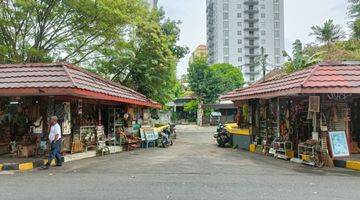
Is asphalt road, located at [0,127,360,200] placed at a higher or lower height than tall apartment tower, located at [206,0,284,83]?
lower

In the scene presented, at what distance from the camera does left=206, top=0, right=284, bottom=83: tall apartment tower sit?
114 m

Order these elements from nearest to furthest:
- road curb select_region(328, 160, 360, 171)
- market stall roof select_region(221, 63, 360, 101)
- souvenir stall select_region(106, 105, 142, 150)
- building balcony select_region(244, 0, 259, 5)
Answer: road curb select_region(328, 160, 360, 171)
market stall roof select_region(221, 63, 360, 101)
souvenir stall select_region(106, 105, 142, 150)
building balcony select_region(244, 0, 259, 5)

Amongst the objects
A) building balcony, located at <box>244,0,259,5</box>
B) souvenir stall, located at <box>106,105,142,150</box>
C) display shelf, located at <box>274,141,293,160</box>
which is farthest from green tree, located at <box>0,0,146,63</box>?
building balcony, located at <box>244,0,259,5</box>

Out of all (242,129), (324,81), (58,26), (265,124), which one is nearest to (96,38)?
(58,26)

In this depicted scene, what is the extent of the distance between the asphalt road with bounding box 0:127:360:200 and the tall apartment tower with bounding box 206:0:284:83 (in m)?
102

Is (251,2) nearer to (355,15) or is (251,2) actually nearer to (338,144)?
(355,15)

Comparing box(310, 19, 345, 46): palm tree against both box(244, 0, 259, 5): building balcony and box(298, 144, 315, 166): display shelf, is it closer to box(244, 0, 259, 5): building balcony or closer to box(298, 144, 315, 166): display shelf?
box(298, 144, 315, 166): display shelf

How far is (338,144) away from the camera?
15.4 m

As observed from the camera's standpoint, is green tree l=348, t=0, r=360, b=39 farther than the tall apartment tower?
No

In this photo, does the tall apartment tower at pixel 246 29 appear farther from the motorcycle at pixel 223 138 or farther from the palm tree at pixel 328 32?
the motorcycle at pixel 223 138

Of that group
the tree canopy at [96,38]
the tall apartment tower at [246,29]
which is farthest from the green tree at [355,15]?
the tall apartment tower at [246,29]

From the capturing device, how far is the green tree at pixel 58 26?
76.0ft

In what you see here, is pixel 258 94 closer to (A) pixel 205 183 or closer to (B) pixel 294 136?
(B) pixel 294 136

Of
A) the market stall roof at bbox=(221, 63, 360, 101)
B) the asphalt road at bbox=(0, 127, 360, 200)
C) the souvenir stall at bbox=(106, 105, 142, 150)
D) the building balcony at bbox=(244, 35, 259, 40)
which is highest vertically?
the building balcony at bbox=(244, 35, 259, 40)
